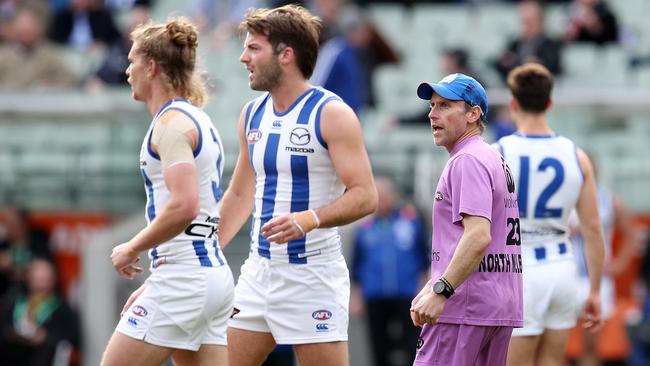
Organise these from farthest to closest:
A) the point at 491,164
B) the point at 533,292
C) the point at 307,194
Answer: the point at 533,292
the point at 307,194
the point at 491,164

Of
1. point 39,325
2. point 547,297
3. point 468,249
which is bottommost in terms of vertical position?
point 39,325

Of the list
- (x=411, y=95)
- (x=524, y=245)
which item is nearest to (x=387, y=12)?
(x=411, y=95)

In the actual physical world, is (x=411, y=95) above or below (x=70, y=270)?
above

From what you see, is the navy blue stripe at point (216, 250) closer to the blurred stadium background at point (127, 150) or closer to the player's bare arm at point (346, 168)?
the player's bare arm at point (346, 168)

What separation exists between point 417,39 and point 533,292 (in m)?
9.52

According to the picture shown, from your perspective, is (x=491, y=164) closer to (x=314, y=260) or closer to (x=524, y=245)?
(x=314, y=260)

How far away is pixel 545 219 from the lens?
27.7 feet

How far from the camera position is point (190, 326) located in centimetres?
677

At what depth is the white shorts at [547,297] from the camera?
27.6ft

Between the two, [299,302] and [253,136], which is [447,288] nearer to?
[299,302]

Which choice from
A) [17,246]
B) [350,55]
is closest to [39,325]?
[17,246]

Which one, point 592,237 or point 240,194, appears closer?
point 240,194

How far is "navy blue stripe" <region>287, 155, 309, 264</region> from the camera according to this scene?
709 centimetres

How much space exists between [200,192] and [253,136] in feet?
2.03
